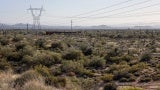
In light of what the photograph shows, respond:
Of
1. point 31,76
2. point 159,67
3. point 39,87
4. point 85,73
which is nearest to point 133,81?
point 85,73

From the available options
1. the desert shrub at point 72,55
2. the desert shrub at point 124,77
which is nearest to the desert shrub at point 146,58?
the desert shrub at point 72,55

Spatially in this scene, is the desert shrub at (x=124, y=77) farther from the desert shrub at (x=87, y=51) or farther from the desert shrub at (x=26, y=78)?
the desert shrub at (x=87, y=51)

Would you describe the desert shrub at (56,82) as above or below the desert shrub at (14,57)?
above

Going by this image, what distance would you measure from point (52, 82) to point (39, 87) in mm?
4399

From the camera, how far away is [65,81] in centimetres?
2677

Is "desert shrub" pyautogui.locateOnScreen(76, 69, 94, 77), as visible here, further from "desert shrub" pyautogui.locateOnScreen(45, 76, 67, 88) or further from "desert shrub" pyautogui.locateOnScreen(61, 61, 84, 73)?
"desert shrub" pyautogui.locateOnScreen(45, 76, 67, 88)

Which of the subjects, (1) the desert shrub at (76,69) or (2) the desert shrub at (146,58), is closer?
(1) the desert shrub at (76,69)

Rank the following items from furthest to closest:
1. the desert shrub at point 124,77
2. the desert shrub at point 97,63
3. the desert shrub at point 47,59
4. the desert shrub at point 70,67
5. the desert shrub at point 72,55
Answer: the desert shrub at point 72,55, the desert shrub at point 47,59, the desert shrub at point 97,63, the desert shrub at point 70,67, the desert shrub at point 124,77

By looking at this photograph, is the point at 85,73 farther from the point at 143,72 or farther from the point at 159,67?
the point at 159,67

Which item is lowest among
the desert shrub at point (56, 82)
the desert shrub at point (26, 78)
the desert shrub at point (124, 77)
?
the desert shrub at point (124, 77)

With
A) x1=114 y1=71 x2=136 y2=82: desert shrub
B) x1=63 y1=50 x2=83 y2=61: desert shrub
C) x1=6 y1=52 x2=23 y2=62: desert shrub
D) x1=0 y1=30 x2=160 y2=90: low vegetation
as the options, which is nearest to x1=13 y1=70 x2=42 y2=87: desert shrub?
x1=0 y1=30 x2=160 y2=90: low vegetation

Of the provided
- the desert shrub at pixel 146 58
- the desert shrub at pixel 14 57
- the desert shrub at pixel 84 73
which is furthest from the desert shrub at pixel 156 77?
the desert shrub at pixel 14 57

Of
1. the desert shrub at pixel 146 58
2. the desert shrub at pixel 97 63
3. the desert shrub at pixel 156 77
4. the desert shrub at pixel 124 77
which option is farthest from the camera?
the desert shrub at pixel 146 58

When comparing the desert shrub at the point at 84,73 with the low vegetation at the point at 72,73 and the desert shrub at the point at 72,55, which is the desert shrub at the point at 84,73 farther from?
the desert shrub at the point at 72,55
